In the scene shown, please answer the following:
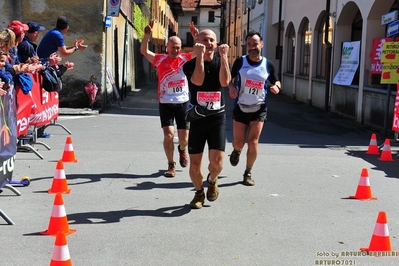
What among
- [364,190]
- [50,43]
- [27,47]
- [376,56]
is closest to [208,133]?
[364,190]

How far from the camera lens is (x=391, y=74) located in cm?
1263

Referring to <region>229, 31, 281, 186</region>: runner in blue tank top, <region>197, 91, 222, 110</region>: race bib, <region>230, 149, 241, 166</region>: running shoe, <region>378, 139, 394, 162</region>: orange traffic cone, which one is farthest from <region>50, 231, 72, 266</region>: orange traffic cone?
<region>378, 139, 394, 162</region>: orange traffic cone

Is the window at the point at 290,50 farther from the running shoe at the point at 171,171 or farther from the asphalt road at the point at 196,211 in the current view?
the running shoe at the point at 171,171

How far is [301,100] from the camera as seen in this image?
25.5 metres

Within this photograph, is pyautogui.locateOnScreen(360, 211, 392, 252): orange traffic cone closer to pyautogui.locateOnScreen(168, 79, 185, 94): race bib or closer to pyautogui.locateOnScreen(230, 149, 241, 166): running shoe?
pyautogui.locateOnScreen(230, 149, 241, 166): running shoe

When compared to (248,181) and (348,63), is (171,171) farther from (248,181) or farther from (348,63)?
(348,63)

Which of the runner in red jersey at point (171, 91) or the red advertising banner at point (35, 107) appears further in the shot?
the red advertising banner at point (35, 107)

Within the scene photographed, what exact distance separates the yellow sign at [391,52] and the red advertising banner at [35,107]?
7072 millimetres

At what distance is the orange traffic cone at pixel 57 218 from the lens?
17.0 feet

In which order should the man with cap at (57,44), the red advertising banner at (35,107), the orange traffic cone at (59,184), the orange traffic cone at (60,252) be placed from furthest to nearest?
the man with cap at (57,44) < the red advertising banner at (35,107) < the orange traffic cone at (59,184) < the orange traffic cone at (60,252)

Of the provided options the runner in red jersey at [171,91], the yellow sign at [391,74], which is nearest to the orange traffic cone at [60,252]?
the runner in red jersey at [171,91]

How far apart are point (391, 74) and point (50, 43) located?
7.20 m

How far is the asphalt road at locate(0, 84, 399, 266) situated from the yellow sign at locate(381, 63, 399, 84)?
2.22 metres

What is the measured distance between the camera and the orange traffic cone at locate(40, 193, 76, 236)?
5184 mm
